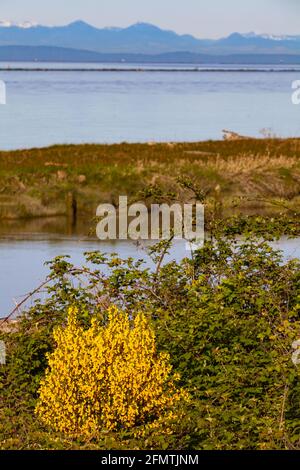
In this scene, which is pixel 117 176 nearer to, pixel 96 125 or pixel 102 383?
pixel 102 383

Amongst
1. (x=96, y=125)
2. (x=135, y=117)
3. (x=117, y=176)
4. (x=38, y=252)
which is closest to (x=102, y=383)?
(x=38, y=252)

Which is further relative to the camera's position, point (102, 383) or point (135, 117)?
point (135, 117)

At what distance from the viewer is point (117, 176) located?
130ft

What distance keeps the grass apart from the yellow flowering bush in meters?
24.7

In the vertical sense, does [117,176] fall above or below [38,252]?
above

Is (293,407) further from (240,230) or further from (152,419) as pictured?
(240,230)

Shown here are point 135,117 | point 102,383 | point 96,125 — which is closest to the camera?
point 102,383

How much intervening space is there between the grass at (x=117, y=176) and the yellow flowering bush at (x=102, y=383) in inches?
974

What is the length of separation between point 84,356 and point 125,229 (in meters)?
22.7

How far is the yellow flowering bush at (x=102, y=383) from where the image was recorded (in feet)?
35.7

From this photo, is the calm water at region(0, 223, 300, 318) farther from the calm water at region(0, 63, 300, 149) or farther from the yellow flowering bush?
the calm water at region(0, 63, 300, 149)

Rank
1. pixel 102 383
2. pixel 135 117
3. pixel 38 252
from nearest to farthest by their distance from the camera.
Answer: pixel 102 383, pixel 38 252, pixel 135 117

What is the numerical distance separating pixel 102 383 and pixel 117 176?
94.3ft
